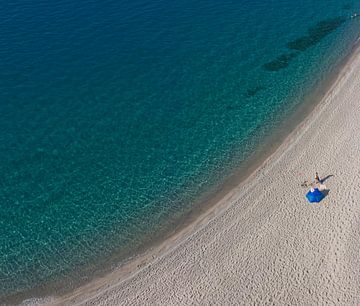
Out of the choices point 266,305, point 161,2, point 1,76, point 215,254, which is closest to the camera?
point 266,305

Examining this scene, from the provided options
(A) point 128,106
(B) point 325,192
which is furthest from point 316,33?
(B) point 325,192

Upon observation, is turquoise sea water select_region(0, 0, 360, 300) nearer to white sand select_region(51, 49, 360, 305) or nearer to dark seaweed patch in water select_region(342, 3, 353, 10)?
dark seaweed patch in water select_region(342, 3, 353, 10)

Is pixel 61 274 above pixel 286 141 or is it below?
below

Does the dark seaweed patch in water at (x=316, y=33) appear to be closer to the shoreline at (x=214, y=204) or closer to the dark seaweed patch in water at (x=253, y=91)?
the shoreline at (x=214, y=204)

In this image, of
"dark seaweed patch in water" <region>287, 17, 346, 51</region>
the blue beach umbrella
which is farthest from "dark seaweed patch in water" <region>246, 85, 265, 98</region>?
the blue beach umbrella

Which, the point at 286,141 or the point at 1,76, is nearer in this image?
the point at 286,141

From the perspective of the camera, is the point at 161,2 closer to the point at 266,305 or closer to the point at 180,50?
the point at 180,50

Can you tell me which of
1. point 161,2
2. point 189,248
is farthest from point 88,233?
point 161,2
